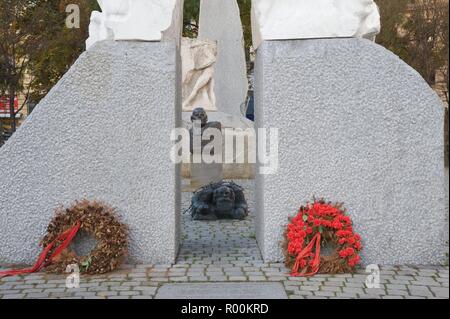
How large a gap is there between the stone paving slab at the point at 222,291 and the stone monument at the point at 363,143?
0.87m

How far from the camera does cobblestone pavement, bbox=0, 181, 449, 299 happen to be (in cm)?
426

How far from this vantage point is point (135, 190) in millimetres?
5133

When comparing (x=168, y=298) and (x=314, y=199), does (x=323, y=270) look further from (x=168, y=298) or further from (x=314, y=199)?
(x=168, y=298)

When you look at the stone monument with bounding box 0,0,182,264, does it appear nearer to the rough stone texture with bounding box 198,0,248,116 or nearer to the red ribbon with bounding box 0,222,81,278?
the red ribbon with bounding box 0,222,81,278

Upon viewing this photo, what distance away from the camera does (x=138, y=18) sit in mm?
5199

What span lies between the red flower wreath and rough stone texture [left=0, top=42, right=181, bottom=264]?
1118mm

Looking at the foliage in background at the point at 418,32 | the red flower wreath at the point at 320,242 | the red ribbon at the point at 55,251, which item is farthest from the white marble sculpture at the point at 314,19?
the foliage in background at the point at 418,32

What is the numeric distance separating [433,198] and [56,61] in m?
16.6

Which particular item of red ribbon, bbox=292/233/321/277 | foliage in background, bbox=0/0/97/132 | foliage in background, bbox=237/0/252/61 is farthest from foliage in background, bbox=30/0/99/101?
red ribbon, bbox=292/233/321/277

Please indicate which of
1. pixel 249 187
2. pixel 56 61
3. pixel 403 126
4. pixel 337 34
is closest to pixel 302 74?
pixel 337 34

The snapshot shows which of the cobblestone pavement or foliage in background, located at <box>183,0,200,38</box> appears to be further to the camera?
foliage in background, located at <box>183,0,200,38</box>

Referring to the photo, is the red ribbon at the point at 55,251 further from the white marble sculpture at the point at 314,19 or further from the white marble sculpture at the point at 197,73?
the white marble sculpture at the point at 197,73

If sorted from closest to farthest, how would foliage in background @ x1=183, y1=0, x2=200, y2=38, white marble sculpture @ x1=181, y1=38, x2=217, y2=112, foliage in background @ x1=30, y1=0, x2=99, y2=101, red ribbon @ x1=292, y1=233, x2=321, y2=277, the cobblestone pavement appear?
the cobblestone pavement → red ribbon @ x1=292, y1=233, x2=321, y2=277 → white marble sculpture @ x1=181, y1=38, x2=217, y2=112 → foliage in background @ x1=30, y1=0, x2=99, y2=101 → foliage in background @ x1=183, y1=0, x2=200, y2=38

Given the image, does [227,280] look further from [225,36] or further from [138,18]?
[225,36]
